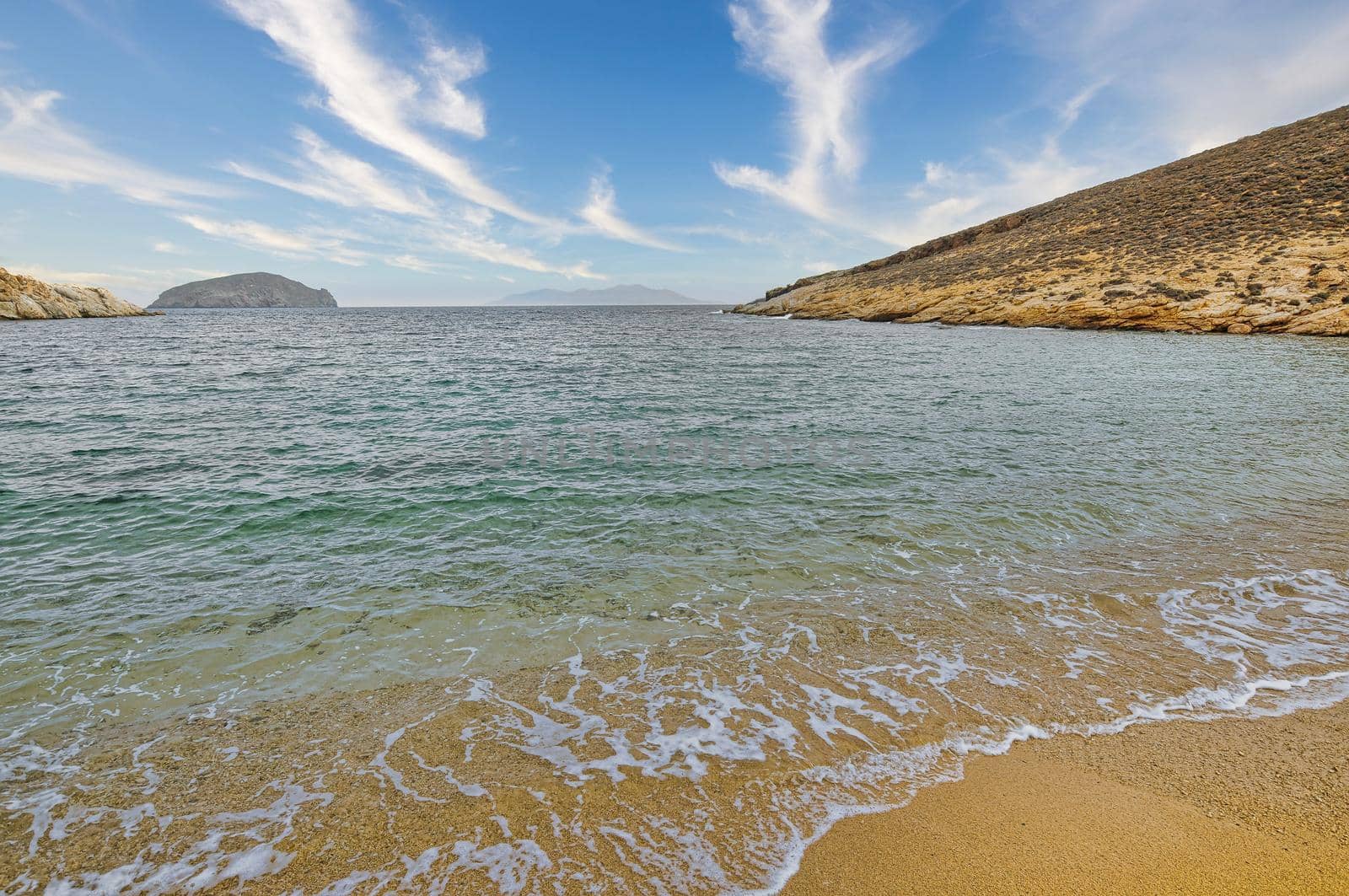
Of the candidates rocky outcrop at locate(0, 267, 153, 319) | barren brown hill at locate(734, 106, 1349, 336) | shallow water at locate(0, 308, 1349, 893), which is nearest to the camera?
shallow water at locate(0, 308, 1349, 893)

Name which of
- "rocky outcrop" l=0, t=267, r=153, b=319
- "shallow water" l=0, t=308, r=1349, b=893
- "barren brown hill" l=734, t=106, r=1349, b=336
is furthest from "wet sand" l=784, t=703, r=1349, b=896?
"rocky outcrop" l=0, t=267, r=153, b=319

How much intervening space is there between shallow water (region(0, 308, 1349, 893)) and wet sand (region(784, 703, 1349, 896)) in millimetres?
264

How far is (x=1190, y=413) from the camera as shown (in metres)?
16.2

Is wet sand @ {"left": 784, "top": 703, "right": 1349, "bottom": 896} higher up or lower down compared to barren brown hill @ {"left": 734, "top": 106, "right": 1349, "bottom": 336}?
lower down

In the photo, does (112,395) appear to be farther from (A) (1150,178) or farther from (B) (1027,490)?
(A) (1150,178)

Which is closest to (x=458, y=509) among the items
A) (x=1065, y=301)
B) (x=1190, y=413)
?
(x=1190, y=413)

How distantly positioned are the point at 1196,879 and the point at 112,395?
29.9m

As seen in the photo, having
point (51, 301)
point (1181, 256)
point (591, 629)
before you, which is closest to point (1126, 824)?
point (591, 629)

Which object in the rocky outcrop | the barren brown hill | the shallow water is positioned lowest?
the shallow water

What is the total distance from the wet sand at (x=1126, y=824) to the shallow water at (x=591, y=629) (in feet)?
0.86

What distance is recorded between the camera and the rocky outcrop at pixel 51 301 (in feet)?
243

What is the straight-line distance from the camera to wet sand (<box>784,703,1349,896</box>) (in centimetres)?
307

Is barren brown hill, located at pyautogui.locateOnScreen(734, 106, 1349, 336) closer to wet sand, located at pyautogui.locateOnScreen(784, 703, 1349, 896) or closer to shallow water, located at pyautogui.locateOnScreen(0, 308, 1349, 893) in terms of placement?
shallow water, located at pyautogui.locateOnScreen(0, 308, 1349, 893)

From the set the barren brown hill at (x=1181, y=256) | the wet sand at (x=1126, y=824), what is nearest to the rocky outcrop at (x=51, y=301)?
the barren brown hill at (x=1181, y=256)
